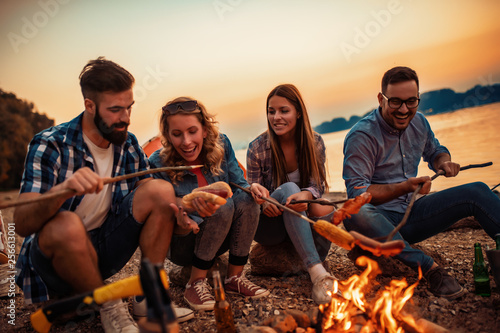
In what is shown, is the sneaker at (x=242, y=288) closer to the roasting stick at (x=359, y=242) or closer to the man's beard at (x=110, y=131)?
the roasting stick at (x=359, y=242)

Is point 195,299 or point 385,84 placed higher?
point 385,84

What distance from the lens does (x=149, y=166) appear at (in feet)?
10.6

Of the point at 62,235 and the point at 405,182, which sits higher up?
the point at 62,235

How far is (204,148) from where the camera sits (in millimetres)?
3383

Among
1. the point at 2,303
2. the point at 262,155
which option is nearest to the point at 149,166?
the point at 262,155

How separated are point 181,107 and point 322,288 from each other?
1816 mm

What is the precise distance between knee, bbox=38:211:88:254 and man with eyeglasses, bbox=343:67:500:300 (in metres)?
2.11

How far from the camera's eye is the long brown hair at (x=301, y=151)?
3668 mm

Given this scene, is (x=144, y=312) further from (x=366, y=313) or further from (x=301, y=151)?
(x=301, y=151)

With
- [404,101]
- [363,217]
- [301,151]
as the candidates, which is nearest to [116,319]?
[363,217]

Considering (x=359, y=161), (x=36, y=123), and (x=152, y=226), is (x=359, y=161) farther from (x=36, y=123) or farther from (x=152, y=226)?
(x=36, y=123)

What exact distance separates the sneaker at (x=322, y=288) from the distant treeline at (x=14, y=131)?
11.0 metres

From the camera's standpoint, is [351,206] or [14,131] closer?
[351,206]

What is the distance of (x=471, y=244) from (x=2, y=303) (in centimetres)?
468
